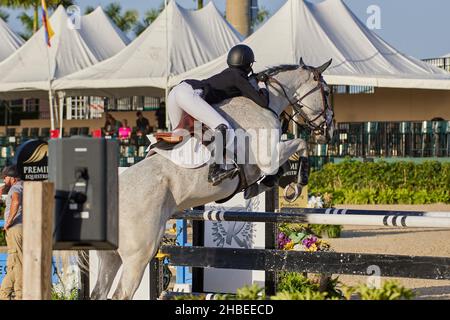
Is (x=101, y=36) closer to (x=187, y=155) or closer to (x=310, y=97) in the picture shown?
(x=310, y=97)

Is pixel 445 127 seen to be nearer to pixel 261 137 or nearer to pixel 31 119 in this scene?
pixel 261 137

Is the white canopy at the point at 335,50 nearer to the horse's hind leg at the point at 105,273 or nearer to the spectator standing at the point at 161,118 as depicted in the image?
the spectator standing at the point at 161,118

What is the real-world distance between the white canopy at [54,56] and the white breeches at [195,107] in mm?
17819

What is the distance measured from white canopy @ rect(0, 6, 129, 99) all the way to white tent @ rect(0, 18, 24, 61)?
288cm

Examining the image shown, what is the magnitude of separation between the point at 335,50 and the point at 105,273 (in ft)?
54.4

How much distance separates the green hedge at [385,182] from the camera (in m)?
20.7

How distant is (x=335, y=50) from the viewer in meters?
22.5

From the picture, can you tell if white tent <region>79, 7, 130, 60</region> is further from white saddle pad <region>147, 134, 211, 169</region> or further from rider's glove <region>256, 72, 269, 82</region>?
white saddle pad <region>147, 134, 211, 169</region>

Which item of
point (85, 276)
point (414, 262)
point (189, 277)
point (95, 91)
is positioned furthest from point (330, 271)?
point (95, 91)

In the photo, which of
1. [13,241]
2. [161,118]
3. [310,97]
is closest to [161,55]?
[161,118]

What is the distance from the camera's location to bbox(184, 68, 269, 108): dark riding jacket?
7.23m

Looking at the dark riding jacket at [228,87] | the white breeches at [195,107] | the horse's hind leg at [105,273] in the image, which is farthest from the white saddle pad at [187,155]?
the horse's hind leg at [105,273]

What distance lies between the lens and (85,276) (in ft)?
24.2

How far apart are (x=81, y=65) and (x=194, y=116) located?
20.5 meters
